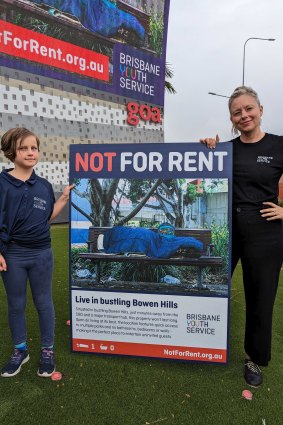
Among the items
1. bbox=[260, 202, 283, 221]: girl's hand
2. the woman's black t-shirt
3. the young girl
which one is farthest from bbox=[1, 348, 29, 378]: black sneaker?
bbox=[260, 202, 283, 221]: girl's hand

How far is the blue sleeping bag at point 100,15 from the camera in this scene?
469 inches

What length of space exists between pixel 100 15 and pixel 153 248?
42.9 feet

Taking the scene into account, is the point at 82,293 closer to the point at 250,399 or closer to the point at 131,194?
the point at 131,194

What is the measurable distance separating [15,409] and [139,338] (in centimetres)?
88

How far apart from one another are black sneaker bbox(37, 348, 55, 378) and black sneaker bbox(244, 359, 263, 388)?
130cm

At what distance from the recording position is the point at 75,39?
39.8 feet

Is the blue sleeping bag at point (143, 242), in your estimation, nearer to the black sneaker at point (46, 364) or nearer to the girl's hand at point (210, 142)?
the girl's hand at point (210, 142)

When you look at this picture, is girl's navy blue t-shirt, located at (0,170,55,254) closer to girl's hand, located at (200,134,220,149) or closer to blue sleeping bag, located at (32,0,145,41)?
girl's hand, located at (200,134,220,149)

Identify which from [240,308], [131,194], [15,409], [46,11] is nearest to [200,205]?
[131,194]

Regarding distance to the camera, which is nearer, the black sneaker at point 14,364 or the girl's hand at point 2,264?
the girl's hand at point 2,264

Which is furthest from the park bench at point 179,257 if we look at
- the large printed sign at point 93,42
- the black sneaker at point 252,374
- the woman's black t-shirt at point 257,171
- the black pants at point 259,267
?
the large printed sign at point 93,42

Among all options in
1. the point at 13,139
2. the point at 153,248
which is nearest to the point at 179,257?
the point at 153,248

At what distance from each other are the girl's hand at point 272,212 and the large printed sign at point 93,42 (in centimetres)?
1067

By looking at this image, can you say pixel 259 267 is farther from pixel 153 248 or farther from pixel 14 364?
pixel 14 364
